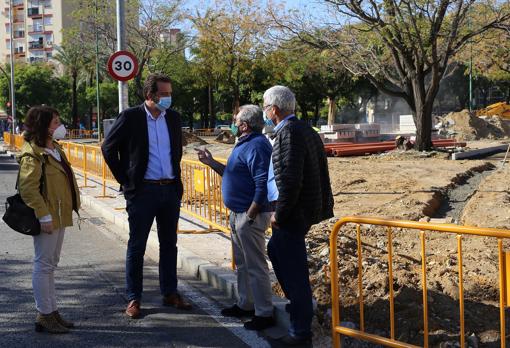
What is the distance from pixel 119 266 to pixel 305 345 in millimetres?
3374

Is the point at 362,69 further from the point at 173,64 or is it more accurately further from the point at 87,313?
the point at 173,64

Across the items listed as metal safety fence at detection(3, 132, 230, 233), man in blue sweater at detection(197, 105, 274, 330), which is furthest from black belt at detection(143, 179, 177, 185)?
metal safety fence at detection(3, 132, 230, 233)

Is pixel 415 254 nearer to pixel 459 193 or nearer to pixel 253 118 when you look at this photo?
pixel 253 118

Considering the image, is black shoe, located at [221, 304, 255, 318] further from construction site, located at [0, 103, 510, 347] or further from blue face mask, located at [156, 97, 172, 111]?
blue face mask, located at [156, 97, 172, 111]

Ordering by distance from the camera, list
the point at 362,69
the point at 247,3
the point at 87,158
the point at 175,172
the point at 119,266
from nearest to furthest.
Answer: the point at 175,172
the point at 119,266
the point at 87,158
the point at 362,69
the point at 247,3

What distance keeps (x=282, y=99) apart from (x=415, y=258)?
329cm

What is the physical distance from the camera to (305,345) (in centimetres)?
464

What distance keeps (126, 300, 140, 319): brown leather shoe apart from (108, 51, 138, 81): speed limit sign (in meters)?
6.06

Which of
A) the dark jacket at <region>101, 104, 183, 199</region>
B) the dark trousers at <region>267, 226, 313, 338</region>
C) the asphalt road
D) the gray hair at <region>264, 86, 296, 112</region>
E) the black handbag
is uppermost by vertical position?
the gray hair at <region>264, 86, 296, 112</region>

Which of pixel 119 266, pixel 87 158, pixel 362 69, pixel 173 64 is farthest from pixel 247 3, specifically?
pixel 119 266

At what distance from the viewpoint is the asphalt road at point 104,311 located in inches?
190

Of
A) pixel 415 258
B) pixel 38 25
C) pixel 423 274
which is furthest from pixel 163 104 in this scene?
pixel 38 25

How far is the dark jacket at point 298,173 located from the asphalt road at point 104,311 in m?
1.09

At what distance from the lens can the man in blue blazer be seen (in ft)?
17.4
